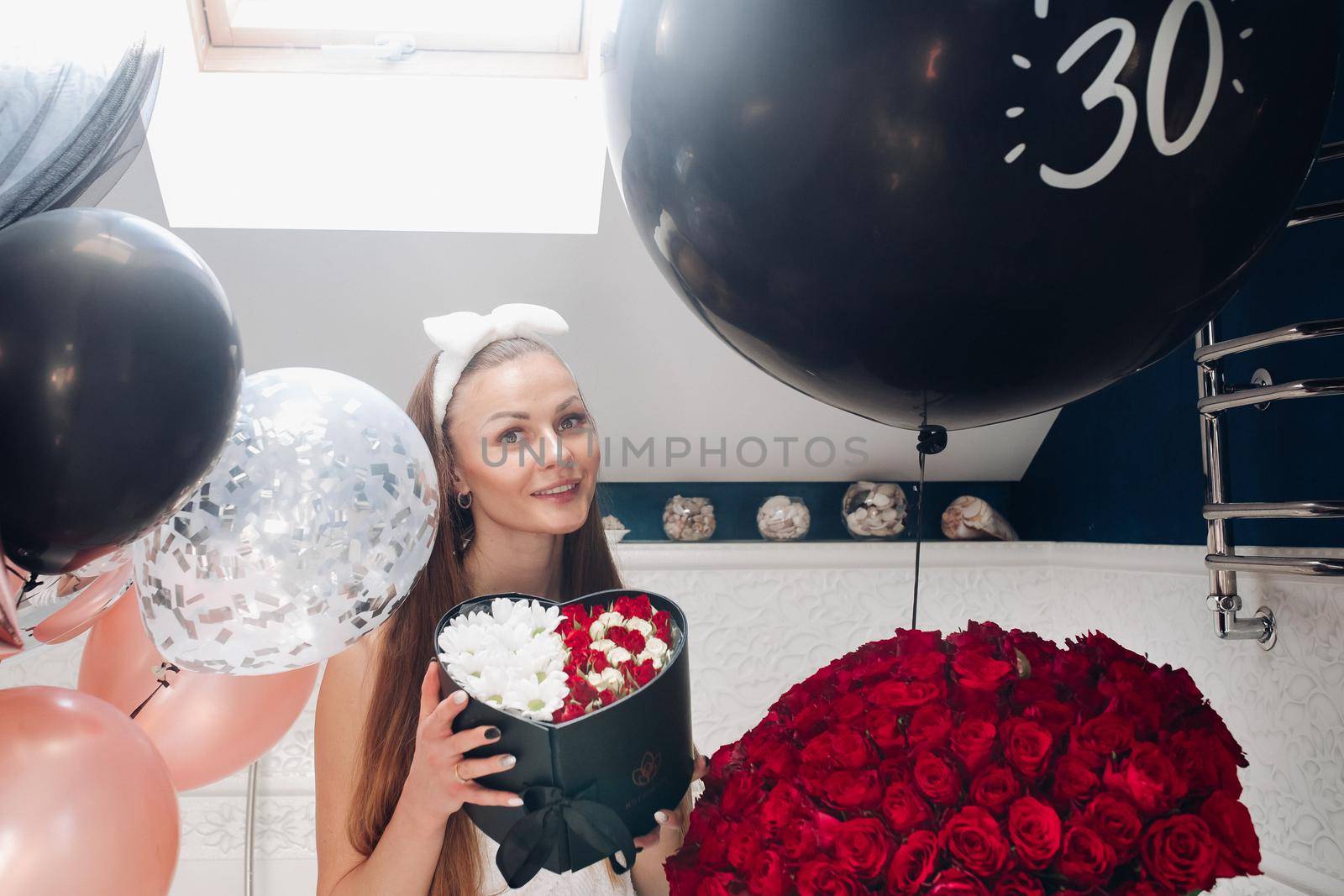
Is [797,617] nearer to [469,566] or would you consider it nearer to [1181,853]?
[469,566]

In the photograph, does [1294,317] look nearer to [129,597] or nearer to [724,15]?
[724,15]

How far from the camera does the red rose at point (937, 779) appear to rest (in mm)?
554

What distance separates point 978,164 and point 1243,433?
4.08 feet

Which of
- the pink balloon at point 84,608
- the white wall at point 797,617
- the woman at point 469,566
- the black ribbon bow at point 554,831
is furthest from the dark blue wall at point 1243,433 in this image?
the pink balloon at point 84,608

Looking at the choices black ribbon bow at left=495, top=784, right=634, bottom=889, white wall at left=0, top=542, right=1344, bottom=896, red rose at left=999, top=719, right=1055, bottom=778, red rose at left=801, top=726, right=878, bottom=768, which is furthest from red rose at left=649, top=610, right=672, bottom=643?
white wall at left=0, top=542, right=1344, bottom=896

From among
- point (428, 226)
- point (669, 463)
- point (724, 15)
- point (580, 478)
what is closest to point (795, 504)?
point (669, 463)

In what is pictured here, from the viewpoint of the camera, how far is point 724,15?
19.5 inches

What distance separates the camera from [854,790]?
0.57 m

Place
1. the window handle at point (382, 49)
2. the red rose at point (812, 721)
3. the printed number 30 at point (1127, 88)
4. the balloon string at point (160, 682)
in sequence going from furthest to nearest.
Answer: the window handle at point (382, 49) < the balloon string at point (160, 682) < the red rose at point (812, 721) < the printed number 30 at point (1127, 88)

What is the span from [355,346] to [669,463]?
823 mm

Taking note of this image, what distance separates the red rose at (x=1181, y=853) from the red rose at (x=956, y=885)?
103 millimetres

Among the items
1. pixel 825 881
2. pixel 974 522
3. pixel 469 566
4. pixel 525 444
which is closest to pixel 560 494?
pixel 525 444

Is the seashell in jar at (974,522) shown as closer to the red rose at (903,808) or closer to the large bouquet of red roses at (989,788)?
the large bouquet of red roses at (989,788)

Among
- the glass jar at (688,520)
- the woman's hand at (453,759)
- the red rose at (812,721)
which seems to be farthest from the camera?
the glass jar at (688,520)
